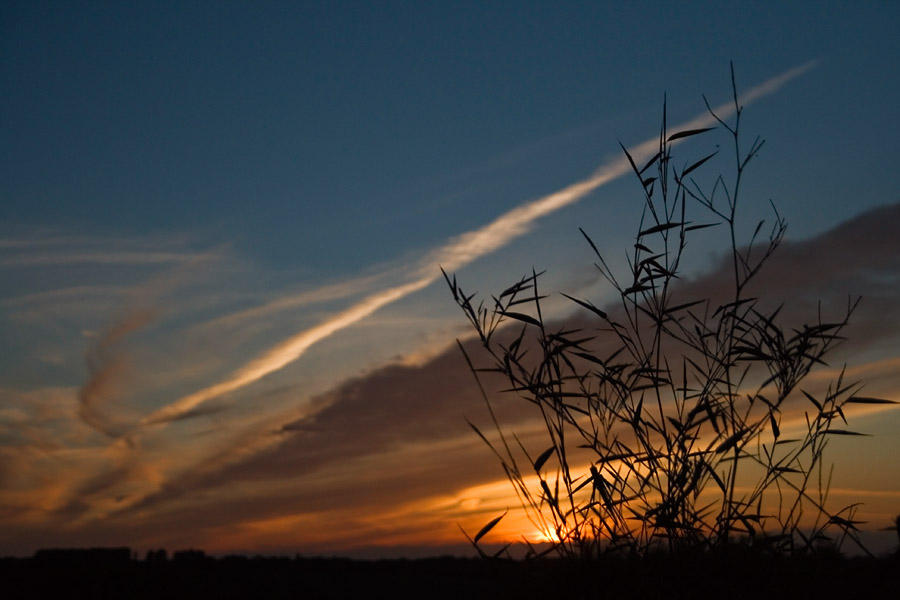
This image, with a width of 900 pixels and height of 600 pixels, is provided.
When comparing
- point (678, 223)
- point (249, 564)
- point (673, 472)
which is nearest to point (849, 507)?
point (673, 472)

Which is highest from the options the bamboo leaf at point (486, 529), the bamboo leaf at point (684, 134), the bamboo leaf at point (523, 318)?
the bamboo leaf at point (684, 134)

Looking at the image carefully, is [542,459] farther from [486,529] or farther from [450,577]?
[450,577]

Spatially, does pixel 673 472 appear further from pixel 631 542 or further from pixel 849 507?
pixel 849 507

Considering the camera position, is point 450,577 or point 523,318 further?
point 450,577

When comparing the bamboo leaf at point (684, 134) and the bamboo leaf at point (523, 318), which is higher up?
the bamboo leaf at point (684, 134)

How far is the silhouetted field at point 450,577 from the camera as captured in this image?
12.8 feet

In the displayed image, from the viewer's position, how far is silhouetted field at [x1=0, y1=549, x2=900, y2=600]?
3902 mm

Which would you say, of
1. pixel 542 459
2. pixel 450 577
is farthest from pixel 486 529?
pixel 450 577

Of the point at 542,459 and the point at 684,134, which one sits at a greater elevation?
the point at 684,134

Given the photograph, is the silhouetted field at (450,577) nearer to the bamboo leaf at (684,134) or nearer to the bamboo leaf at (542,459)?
the bamboo leaf at (542,459)

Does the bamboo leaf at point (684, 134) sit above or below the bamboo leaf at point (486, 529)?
above

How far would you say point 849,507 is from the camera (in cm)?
452

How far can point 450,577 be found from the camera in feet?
51.6

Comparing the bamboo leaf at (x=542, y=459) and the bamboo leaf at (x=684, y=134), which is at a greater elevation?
the bamboo leaf at (x=684, y=134)
